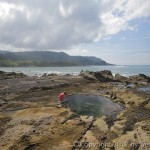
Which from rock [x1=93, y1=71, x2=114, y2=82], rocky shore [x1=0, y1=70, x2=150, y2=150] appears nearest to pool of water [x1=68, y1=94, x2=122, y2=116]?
rocky shore [x1=0, y1=70, x2=150, y2=150]

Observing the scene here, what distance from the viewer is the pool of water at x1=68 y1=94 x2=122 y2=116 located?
28112mm

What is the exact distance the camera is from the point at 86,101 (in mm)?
34969

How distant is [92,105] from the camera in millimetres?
32250

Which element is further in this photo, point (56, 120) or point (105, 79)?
point (105, 79)

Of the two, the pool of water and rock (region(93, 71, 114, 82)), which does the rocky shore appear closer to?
the pool of water

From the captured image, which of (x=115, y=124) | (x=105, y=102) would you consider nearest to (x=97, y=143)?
(x=115, y=124)

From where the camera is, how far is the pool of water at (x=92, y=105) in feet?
92.2

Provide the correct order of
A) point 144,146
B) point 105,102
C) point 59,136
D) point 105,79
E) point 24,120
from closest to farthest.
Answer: point 144,146, point 59,136, point 24,120, point 105,102, point 105,79

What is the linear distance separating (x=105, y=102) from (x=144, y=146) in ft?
57.1

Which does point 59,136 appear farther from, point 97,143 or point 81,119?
point 81,119

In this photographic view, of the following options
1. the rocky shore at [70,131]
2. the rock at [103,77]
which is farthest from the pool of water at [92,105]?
the rock at [103,77]

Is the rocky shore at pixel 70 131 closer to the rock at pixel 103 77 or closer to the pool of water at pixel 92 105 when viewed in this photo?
the pool of water at pixel 92 105

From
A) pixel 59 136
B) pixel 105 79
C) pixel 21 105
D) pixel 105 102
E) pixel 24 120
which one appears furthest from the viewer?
pixel 105 79

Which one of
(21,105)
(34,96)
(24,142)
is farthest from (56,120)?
(34,96)
